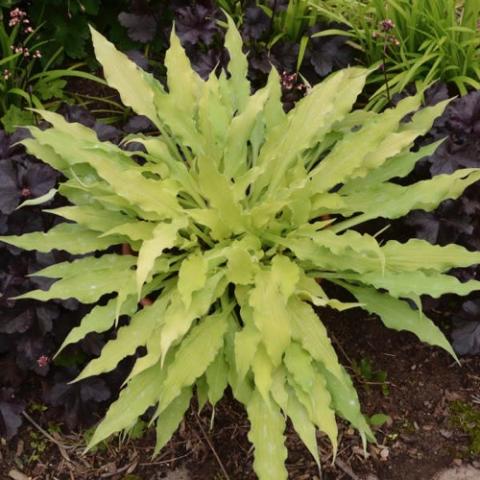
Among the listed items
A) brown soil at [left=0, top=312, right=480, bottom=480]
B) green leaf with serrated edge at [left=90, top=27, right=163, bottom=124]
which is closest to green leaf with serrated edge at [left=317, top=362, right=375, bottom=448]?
brown soil at [left=0, top=312, right=480, bottom=480]

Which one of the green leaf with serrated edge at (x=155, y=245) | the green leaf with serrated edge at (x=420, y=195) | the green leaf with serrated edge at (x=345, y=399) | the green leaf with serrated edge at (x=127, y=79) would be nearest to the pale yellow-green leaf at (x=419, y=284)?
the green leaf with serrated edge at (x=420, y=195)

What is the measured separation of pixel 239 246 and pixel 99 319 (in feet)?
1.58

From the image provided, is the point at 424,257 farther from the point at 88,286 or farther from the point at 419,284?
the point at 88,286

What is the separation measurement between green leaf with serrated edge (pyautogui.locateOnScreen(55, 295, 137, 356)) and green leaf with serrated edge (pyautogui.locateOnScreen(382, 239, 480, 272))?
0.81 m

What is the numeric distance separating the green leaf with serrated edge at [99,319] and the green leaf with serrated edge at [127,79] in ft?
2.11

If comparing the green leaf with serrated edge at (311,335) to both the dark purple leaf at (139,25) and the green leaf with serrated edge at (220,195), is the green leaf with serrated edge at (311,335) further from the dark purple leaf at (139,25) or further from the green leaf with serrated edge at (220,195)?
the dark purple leaf at (139,25)

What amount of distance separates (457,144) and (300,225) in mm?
675

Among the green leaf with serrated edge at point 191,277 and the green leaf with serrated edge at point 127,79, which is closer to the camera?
the green leaf with serrated edge at point 191,277

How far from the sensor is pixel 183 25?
2.86 m

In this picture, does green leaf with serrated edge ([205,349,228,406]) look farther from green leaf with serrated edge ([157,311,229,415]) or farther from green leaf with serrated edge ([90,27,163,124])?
green leaf with serrated edge ([90,27,163,124])

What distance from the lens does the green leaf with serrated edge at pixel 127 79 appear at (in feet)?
7.89

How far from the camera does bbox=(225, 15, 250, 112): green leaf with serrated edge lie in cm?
250

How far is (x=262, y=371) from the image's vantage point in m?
2.12

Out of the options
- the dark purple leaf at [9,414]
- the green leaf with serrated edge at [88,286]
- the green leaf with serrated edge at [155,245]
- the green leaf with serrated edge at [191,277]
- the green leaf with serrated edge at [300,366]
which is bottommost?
the dark purple leaf at [9,414]
